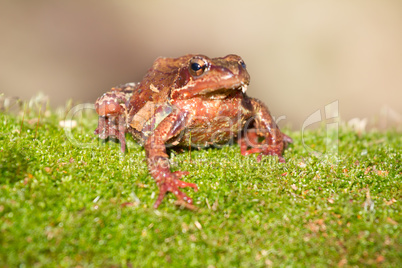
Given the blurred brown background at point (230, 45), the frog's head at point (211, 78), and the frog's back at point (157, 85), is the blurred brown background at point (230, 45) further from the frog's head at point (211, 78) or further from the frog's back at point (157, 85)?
the frog's head at point (211, 78)

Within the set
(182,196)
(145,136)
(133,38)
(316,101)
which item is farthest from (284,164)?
(133,38)

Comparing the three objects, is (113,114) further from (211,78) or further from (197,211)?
(197,211)

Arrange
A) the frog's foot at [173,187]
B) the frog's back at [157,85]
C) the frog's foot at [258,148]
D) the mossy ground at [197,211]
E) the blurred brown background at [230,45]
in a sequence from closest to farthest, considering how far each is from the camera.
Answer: the mossy ground at [197,211], the frog's foot at [173,187], the frog's back at [157,85], the frog's foot at [258,148], the blurred brown background at [230,45]

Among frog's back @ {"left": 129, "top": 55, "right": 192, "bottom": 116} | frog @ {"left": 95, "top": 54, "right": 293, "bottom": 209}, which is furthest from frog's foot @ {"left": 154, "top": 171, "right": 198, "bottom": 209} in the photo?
frog's back @ {"left": 129, "top": 55, "right": 192, "bottom": 116}

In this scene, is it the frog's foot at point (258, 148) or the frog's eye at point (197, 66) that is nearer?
the frog's eye at point (197, 66)

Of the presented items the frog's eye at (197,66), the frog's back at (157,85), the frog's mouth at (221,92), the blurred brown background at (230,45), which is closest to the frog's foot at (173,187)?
the frog's mouth at (221,92)

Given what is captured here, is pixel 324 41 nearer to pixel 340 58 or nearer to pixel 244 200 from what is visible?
pixel 340 58
